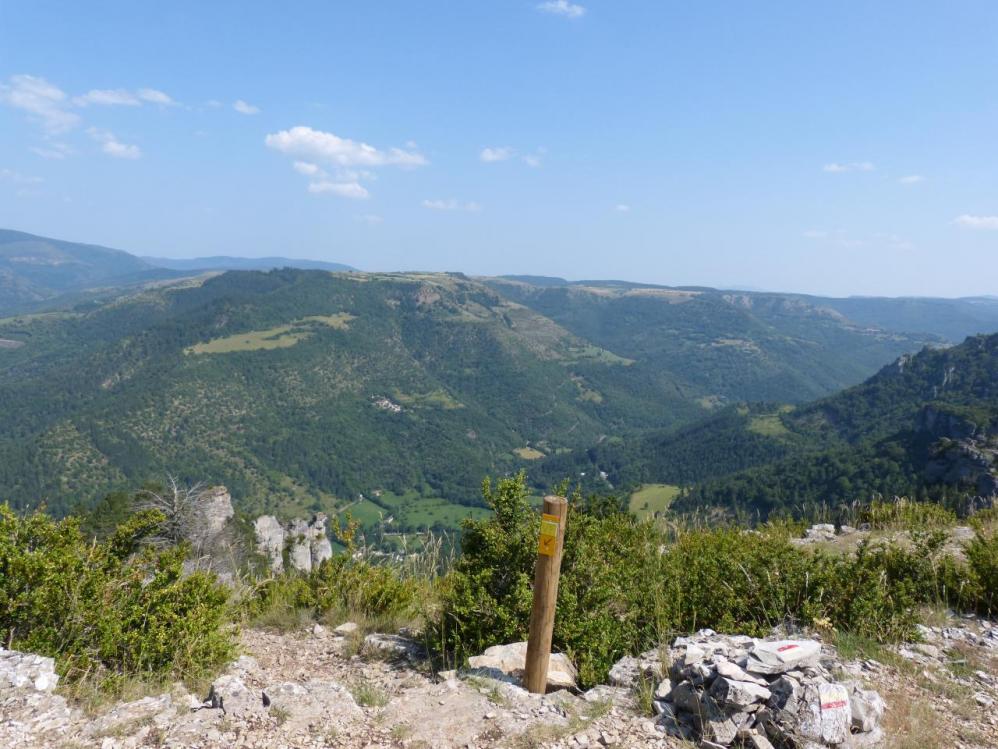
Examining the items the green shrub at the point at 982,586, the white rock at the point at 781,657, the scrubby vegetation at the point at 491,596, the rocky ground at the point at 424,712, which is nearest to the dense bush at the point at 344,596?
the scrubby vegetation at the point at 491,596

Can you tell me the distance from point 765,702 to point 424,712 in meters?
2.81

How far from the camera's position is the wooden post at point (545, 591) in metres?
4.84

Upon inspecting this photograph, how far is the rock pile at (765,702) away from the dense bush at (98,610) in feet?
14.3

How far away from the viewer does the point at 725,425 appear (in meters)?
164

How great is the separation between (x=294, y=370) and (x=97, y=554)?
204424 millimetres

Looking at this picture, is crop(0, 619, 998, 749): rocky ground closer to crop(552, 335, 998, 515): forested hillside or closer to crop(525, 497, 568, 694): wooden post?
crop(525, 497, 568, 694): wooden post

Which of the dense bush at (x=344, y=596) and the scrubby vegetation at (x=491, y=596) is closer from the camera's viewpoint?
the scrubby vegetation at (x=491, y=596)

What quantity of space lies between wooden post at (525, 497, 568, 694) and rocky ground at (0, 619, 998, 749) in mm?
225

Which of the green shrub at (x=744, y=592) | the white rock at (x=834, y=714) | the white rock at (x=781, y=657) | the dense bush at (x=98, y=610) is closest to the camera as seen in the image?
the white rock at (x=834, y=714)

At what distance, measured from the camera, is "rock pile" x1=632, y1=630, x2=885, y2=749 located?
4.01m

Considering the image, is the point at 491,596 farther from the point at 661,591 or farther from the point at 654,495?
the point at 654,495

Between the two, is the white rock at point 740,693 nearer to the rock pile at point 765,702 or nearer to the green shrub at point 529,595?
the rock pile at point 765,702

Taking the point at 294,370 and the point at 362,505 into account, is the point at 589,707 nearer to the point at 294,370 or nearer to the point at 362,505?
the point at 362,505

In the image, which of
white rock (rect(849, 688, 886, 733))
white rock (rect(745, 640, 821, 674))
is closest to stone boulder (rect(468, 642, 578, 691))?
white rock (rect(745, 640, 821, 674))
